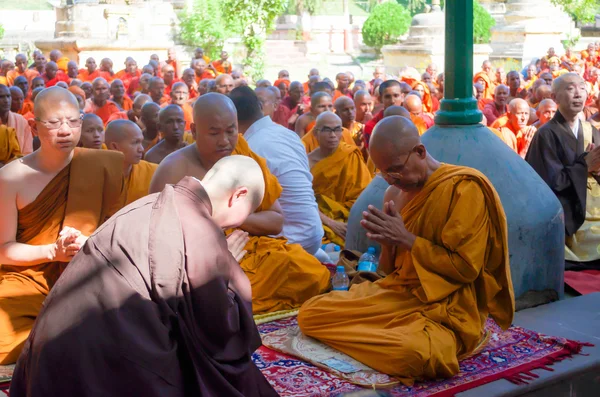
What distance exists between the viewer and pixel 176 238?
10.0ft

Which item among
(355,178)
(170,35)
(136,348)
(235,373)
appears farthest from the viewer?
(170,35)

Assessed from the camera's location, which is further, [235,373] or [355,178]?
[355,178]

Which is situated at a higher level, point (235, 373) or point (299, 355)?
point (235, 373)

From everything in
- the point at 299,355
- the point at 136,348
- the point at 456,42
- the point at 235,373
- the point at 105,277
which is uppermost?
the point at 456,42

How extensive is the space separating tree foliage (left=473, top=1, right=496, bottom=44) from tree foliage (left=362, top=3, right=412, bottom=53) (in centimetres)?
547

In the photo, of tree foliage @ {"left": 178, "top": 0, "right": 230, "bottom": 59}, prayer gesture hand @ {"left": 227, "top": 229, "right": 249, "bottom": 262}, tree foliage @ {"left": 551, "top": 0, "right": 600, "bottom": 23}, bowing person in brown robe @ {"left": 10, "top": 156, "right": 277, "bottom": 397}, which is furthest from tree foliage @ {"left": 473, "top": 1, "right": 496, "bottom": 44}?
bowing person in brown robe @ {"left": 10, "top": 156, "right": 277, "bottom": 397}

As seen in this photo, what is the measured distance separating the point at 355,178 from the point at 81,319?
5118 millimetres

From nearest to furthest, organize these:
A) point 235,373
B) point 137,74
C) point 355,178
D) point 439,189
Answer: point 235,373 → point 439,189 → point 355,178 → point 137,74

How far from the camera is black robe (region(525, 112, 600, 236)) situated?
6.71 m

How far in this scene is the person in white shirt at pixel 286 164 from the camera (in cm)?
616

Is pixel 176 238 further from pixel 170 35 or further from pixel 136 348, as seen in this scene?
pixel 170 35

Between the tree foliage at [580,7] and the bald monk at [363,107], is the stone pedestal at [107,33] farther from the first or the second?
the bald monk at [363,107]

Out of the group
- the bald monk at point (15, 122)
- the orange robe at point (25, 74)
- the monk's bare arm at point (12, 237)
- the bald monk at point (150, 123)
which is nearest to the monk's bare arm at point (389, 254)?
the monk's bare arm at point (12, 237)

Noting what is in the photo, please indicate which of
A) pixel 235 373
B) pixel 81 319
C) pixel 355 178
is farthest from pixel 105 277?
pixel 355 178
